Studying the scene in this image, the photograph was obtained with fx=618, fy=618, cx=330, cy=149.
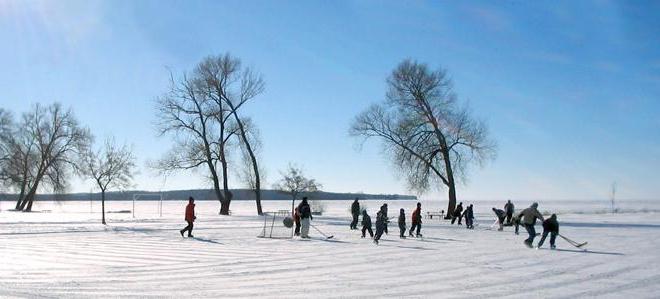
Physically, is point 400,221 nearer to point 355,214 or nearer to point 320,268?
point 355,214

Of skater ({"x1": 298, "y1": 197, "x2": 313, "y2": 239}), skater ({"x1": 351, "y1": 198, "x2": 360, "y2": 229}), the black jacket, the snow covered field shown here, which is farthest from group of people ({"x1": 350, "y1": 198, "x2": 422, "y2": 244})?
the black jacket

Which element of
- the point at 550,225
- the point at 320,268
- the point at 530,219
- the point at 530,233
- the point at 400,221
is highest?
the point at 530,219

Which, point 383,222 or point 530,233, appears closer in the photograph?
point 530,233

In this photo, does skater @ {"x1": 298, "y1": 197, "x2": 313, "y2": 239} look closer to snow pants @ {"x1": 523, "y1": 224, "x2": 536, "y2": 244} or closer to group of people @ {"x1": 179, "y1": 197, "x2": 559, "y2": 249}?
group of people @ {"x1": 179, "y1": 197, "x2": 559, "y2": 249}

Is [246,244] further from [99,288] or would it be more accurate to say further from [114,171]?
[114,171]

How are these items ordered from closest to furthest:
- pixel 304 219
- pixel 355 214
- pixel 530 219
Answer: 1. pixel 530 219
2. pixel 304 219
3. pixel 355 214

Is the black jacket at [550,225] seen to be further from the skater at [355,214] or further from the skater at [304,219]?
the skater at [355,214]

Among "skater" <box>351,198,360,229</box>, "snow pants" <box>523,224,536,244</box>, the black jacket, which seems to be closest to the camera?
the black jacket

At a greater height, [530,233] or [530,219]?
[530,219]

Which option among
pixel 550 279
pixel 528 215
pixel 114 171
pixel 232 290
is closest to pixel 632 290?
pixel 550 279

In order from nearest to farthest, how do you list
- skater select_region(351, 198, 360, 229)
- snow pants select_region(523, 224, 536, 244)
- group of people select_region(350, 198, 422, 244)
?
1. snow pants select_region(523, 224, 536, 244)
2. group of people select_region(350, 198, 422, 244)
3. skater select_region(351, 198, 360, 229)

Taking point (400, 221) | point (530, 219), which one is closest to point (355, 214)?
point (400, 221)

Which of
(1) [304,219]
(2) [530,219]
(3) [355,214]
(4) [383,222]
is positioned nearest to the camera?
(2) [530,219]

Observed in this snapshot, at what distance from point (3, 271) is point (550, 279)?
37.0 feet
